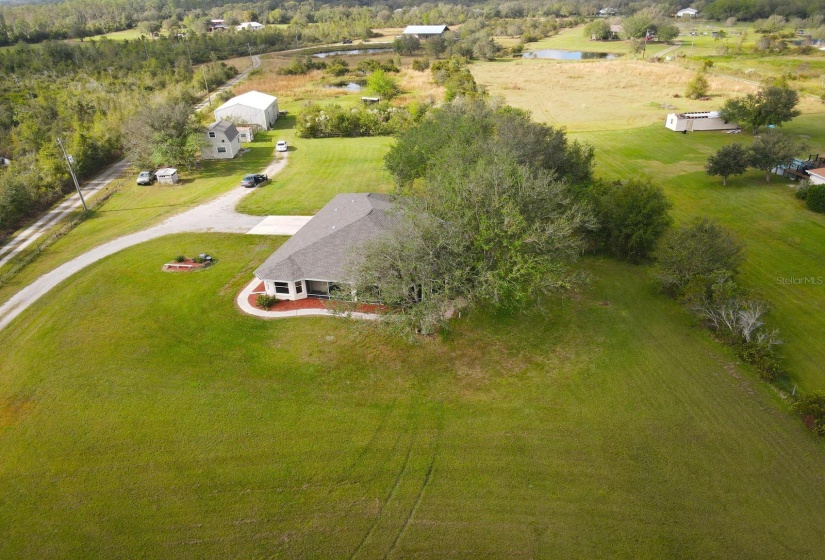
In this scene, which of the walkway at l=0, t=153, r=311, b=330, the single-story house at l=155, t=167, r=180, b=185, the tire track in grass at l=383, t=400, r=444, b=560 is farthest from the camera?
the single-story house at l=155, t=167, r=180, b=185

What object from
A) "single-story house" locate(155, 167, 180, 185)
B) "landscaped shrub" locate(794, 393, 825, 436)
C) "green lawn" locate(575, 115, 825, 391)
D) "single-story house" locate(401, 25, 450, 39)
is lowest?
"green lawn" locate(575, 115, 825, 391)

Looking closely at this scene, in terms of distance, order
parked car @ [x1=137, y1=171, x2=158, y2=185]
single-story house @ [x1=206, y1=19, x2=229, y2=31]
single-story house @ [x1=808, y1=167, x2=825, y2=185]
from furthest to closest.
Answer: single-story house @ [x1=206, y1=19, x2=229, y2=31] < parked car @ [x1=137, y1=171, x2=158, y2=185] < single-story house @ [x1=808, y1=167, x2=825, y2=185]

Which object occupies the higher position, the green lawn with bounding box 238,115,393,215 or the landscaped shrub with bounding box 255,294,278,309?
the landscaped shrub with bounding box 255,294,278,309

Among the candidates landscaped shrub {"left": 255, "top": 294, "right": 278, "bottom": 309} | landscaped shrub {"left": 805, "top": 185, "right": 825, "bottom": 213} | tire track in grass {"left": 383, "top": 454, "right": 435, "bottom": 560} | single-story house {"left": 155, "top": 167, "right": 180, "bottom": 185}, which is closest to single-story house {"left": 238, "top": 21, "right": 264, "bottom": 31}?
single-story house {"left": 155, "top": 167, "right": 180, "bottom": 185}

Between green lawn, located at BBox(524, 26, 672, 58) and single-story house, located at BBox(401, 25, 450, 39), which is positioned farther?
single-story house, located at BBox(401, 25, 450, 39)

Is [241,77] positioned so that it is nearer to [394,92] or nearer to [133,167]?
[394,92]

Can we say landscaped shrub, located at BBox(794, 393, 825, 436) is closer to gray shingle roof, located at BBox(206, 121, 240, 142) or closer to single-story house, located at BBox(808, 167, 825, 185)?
single-story house, located at BBox(808, 167, 825, 185)

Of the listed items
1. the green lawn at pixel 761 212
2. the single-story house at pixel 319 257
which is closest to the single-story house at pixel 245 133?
the single-story house at pixel 319 257

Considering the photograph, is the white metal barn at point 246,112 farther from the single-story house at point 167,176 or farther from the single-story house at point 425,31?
the single-story house at point 425,31
